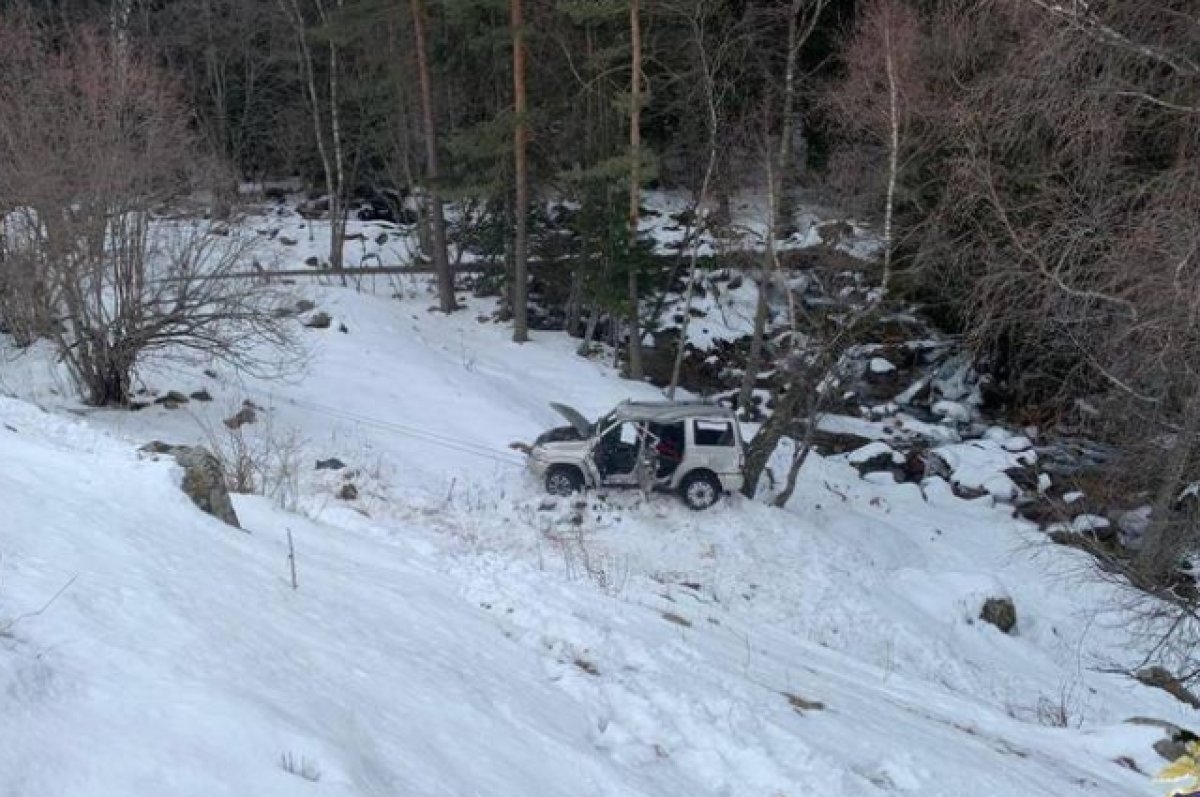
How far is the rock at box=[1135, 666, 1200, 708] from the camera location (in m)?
12.0

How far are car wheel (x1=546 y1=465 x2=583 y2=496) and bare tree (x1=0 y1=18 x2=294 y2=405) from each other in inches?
229

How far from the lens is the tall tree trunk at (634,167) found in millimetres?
22172

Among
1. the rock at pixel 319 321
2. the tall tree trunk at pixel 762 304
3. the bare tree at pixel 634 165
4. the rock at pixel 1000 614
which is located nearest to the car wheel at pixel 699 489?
the rock at pixel 1000 614

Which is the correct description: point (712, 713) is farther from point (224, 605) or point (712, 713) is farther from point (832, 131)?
point (832, 131)

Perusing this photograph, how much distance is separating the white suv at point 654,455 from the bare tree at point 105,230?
600cm

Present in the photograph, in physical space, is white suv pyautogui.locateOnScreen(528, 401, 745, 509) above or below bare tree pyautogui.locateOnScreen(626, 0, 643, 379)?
below

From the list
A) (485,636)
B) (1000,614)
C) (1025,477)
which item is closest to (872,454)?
(1025,477)

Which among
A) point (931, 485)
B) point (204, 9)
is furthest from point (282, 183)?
point (931, 485)

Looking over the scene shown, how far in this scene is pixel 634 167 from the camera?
2289 centimetres

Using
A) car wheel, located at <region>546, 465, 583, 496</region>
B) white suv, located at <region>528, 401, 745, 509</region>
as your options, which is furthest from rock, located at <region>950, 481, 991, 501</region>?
car wheel, located at <region>546, 465, 583, 496</region>

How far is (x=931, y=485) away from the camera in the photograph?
67.5ft

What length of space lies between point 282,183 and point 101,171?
88.6 feet

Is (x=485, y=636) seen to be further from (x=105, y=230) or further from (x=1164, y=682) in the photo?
(x=105, y=230)

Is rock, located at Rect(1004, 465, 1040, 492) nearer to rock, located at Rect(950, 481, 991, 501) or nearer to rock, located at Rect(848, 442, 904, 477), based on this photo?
rock, located at Rect(950, 481, 991, 501)
